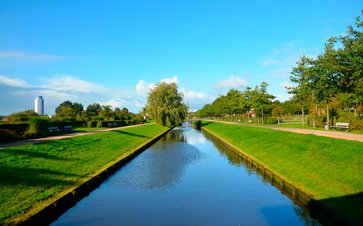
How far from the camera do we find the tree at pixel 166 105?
57594mm

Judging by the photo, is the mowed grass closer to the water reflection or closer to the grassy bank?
the water reflection

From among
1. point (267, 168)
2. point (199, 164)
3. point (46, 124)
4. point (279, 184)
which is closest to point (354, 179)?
point (279, 184)

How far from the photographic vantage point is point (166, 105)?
59031 millimetres

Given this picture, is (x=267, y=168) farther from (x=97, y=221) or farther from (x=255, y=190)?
(x=97, y=221)

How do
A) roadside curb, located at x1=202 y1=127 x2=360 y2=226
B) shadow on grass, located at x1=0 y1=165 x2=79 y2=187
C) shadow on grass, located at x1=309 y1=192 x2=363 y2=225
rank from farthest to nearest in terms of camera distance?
shadow on grass, located at x1=0 y1=165 x2=79 y2=187
roadside curb, located at x1=202 y1=127 x2=360 y2=226
shadow on grass, located at x1=309 y1=192 x2=363 y2=225

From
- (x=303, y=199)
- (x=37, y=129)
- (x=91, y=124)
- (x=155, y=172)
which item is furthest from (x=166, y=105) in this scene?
(x=303, y=199)

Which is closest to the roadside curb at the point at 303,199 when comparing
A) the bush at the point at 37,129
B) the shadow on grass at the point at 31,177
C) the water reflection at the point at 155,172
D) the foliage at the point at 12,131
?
the water reflection at the point at 155,172

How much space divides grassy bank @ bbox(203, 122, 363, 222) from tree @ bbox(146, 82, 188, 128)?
37048 millimetres

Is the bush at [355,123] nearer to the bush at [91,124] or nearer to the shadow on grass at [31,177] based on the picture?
the shadow on grass at [31,177]

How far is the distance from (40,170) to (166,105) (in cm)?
4597

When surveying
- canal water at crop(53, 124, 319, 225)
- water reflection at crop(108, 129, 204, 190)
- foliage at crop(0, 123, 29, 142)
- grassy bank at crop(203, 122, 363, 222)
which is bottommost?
canal water at crop(53, 124, 319, 225)

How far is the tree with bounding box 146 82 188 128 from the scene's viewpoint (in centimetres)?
5759

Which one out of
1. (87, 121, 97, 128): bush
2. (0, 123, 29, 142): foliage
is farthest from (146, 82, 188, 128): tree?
(0, 123, 29, 142): foliage

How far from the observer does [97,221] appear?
380 inches
